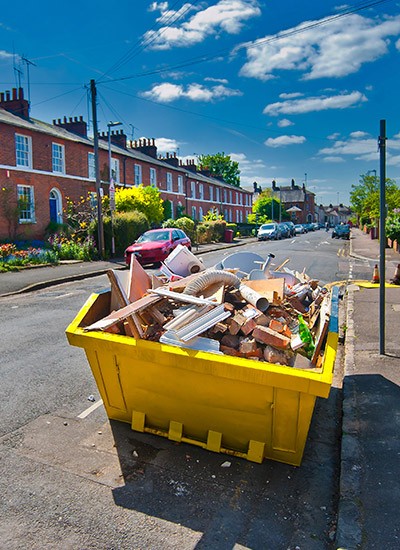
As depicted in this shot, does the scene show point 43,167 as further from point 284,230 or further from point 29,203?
point 284,230

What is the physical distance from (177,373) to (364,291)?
902 centimetres

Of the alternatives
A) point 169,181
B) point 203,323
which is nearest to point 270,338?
point 203,323

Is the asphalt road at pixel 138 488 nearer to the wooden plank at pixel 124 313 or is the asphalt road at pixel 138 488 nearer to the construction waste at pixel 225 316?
the construction waste at pixel 225 316

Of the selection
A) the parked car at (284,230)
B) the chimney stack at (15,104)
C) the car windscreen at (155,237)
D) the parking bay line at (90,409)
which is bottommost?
the parking bay line at (90,409)

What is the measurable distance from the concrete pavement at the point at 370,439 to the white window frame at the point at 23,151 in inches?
879

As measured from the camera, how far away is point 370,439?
12.2 ft

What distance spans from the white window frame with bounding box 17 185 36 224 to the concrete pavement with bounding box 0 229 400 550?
20869 mm

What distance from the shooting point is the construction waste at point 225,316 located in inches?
129

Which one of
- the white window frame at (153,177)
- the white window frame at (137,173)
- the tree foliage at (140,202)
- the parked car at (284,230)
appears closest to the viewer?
the tree foliage at (140,202)

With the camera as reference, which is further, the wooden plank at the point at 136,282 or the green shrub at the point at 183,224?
the green shrub at the point at 183,224

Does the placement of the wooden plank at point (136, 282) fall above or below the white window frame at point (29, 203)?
below

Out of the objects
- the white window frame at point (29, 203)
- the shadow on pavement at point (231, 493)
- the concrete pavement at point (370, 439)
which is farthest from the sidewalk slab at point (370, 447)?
the white window frame at point (29, 203)

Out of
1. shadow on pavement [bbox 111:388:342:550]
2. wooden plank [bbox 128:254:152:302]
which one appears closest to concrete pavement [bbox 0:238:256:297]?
wooden plank [bbox 128:254:152:302]

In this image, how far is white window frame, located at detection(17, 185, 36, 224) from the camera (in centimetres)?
2414
